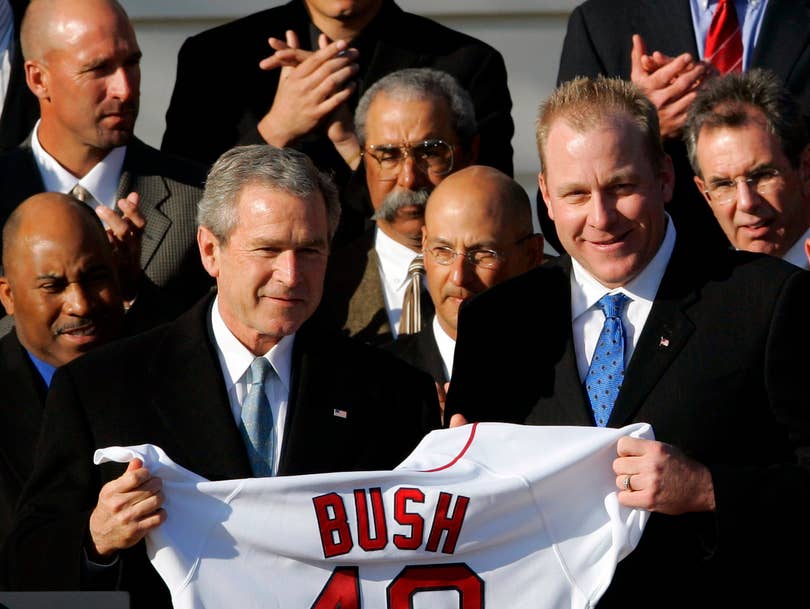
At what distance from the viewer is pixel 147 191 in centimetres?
642

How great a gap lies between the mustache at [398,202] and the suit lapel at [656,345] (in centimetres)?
177

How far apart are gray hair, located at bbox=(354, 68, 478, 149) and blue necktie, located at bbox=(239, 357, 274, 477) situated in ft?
6.61

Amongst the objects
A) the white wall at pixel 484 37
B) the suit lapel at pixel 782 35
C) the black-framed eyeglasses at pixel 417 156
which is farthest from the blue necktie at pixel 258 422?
the white wall at pixel 484 37

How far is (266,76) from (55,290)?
5.65 ft

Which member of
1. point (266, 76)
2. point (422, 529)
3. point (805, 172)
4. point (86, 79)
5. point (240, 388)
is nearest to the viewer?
point (422, 529)

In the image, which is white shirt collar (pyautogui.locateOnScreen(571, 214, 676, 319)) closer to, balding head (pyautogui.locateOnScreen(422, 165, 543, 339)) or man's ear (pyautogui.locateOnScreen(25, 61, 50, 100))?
balding head (pyautogui.locateOnScreen(422, 165, 543, 339))

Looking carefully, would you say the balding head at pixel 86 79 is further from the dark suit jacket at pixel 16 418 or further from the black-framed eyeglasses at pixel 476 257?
the black-framed eyeglasses at pixel 476 257

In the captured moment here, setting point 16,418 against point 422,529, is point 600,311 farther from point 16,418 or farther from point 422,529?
point 16,418

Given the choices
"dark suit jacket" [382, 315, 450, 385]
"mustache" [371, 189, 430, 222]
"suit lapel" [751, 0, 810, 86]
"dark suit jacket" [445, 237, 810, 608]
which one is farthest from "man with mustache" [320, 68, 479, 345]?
"dark suit jacket" [445, 237, 810, 608]

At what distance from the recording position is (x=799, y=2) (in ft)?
21.6

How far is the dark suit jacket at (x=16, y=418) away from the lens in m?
5.30

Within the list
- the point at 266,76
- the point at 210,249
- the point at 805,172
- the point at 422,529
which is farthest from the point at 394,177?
the point at 422,529

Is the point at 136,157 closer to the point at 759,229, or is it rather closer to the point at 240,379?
the point at 240,379

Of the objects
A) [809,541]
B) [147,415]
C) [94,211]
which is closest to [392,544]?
[147,415]
